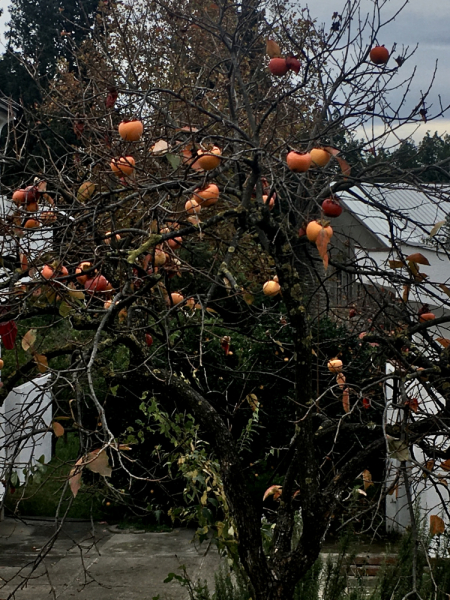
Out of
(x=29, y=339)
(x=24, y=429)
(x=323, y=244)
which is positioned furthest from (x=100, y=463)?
(x=323, y=244)

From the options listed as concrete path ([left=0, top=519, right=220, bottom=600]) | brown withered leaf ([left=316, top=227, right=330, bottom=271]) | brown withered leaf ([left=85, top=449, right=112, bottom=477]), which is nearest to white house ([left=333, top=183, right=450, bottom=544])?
brown withered leaf ([left=316, top=227, right=330, bottom=271])

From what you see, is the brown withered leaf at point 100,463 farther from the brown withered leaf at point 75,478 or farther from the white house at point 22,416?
the white house at point 22,416

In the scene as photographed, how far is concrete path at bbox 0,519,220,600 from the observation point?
5578 mm

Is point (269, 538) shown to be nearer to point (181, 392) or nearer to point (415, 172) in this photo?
point (181, 392)

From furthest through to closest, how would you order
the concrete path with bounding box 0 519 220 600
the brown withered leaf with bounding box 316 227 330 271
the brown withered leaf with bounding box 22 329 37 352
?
the concrete path with bounding box 0 519 220 600 → the brown withered leaf with bounding box 22 329 37 352 → the brown withered leaf with bounding box 316 227 330 271

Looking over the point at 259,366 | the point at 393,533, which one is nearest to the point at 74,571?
the point at 259,366

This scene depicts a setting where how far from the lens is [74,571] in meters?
6.17

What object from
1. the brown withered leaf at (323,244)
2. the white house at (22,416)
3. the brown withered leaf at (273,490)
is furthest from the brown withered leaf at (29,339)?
→ the brown withered leaf at (273,490)

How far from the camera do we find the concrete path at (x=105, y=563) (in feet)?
18.3

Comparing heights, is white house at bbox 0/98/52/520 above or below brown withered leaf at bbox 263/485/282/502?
above

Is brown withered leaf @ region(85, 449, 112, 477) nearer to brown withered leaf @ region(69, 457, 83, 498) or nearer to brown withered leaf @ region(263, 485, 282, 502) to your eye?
brown withered leaf @ region(69, 457, 83, 498)

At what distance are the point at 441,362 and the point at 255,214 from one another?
105 cm

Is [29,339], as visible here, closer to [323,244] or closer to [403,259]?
[323,244]

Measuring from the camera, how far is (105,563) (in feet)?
21.0
